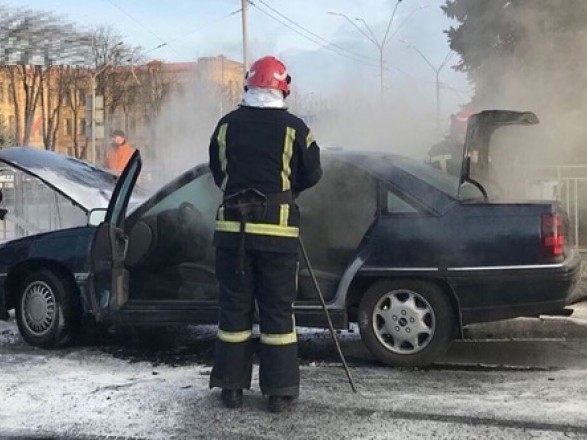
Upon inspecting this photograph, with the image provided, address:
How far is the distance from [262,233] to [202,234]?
5.30ft

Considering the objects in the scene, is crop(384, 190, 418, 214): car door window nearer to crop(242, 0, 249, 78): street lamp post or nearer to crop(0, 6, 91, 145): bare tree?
crop(242, 0, 249, 78): street lamp post

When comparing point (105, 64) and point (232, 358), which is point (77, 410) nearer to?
point (232, 358)

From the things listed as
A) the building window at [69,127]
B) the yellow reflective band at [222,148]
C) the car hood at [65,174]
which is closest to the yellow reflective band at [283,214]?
the yellow reflective band at [222,148]

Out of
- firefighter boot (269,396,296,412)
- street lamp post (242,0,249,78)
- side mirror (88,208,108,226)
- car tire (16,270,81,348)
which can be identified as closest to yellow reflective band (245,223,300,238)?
firefighter boot (269,396,296,412)

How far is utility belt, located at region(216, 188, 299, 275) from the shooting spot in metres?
3.76

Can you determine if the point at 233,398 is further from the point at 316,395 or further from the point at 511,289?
the point at 511,289

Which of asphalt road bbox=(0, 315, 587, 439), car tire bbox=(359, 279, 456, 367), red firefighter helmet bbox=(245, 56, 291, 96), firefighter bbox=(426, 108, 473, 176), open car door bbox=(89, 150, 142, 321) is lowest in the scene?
asphalt road bbox=(0, 315, 587, 439)

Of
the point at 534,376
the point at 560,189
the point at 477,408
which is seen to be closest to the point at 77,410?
the point at 477,408

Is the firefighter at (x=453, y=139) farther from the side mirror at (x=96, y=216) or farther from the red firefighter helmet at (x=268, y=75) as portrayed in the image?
the red firefighter helmet at (x=268, y=75)

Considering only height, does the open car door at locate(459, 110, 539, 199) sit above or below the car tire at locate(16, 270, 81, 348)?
above

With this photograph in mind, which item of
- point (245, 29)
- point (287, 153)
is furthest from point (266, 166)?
point (245, 29)

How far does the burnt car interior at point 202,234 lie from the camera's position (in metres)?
5.14

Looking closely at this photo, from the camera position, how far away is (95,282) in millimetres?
5094

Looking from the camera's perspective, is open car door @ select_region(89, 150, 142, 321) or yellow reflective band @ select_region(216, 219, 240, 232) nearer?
yellow reflective band @ select_region(216, 219, 240, 232)
